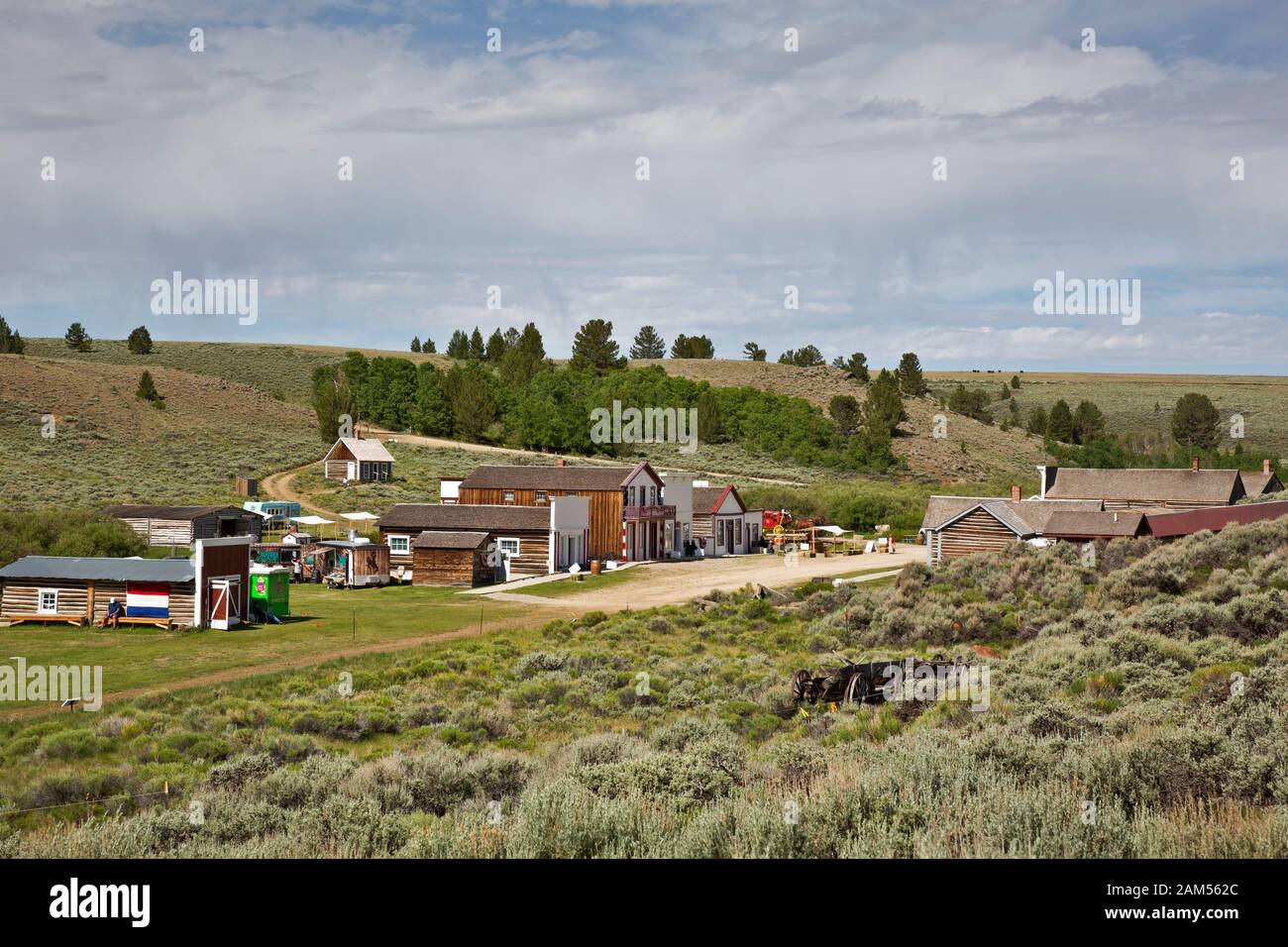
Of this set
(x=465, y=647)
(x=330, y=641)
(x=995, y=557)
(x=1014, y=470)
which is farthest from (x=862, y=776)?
(x=1014, y=470)

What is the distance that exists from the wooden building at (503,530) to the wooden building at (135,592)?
14.5 meters

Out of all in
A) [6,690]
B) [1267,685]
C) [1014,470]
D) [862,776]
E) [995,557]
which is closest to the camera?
[862,776]

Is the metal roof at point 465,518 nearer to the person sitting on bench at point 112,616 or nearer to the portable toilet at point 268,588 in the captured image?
the portable toilet at point 268,588

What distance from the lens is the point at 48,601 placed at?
3506 cm

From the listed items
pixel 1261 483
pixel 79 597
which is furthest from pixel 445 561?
pixel 1261 483

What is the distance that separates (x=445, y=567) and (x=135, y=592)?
14824mm

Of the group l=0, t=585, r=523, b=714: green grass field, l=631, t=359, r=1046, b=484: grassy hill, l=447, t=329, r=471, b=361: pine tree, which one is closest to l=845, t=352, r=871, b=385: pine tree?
l=631, t=359, r=1046, b=484: grassy hill

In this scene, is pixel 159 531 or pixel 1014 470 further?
pixel 1014 470

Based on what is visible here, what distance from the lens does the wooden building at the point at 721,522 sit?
62125 millimetres

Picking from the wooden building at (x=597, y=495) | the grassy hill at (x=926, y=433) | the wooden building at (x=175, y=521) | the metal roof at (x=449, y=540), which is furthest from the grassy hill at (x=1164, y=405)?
the wooden building at (x=175, y=521)

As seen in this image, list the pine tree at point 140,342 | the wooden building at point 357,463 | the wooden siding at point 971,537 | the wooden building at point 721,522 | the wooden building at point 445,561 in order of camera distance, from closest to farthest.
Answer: the wooden building at point 445,561
the wooden siding at point 971,537
the wooden building at point 721,522
the wooden building at point 357,463
the pine tree at point 140,342
